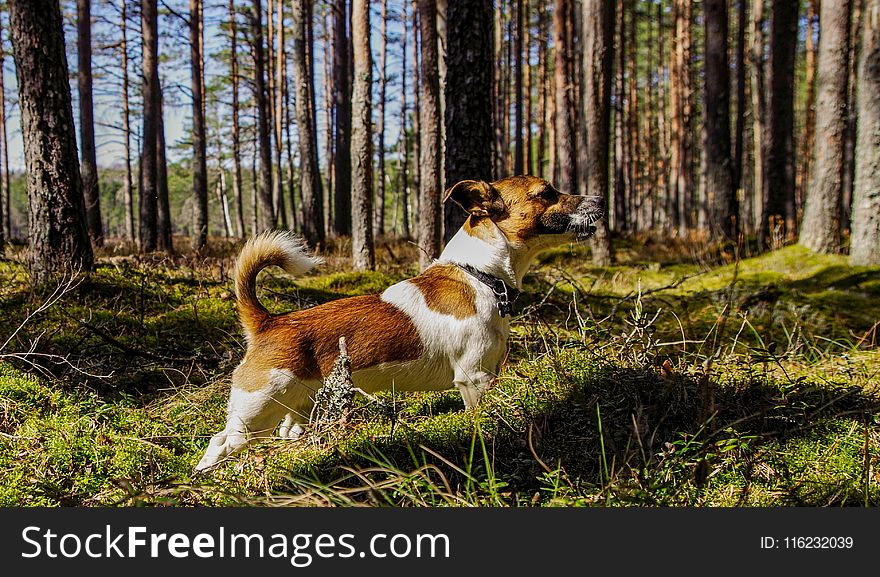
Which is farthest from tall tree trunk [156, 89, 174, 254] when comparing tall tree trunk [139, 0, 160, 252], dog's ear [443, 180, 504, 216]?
dog's ear [443, 180, 504, 216]

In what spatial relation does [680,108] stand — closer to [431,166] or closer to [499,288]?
[431,166]

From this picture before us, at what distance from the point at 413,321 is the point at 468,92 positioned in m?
3.13

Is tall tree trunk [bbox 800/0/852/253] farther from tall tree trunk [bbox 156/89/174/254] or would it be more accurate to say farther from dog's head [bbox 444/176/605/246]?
tall tree trunk [bbox 156/89/174/254]

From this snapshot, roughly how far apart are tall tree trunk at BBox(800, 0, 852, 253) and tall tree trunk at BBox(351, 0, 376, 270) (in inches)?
264

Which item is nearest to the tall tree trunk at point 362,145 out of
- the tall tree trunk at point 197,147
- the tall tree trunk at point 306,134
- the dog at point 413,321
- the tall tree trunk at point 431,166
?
the tall tree trunk at point 431,166

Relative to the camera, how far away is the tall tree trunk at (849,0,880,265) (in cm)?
720

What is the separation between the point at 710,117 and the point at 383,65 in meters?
13.1

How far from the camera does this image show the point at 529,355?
14.6 ft

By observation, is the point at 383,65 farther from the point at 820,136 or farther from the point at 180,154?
the point at 180,154

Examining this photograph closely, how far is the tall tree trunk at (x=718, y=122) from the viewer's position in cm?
1175

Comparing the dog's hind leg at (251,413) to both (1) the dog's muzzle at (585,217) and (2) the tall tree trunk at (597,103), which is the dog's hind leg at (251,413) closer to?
(1) the dog's muzzle at (585,217)

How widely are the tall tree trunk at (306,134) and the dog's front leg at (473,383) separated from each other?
37.3 ft

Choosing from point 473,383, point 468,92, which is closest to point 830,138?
point 468,92

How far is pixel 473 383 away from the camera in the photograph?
3326 mm
